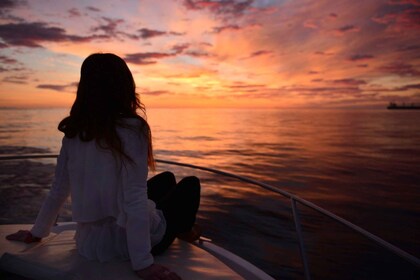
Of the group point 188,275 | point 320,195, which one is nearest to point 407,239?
point 320,195

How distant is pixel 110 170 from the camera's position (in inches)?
57.7

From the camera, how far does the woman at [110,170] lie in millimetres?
1415

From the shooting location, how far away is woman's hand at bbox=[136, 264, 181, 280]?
141 centimetres

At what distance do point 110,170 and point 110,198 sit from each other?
15 centimetres

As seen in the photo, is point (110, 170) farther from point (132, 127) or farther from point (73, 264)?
point (73, 264)

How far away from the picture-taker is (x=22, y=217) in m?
9.91

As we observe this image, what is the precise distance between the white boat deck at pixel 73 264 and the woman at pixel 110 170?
7cm

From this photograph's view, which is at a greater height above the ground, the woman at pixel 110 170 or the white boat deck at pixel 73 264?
the woman at pixel 110 170

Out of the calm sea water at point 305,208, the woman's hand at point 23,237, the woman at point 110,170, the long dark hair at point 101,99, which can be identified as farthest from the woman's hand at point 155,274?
the calm sea water at point 305,208

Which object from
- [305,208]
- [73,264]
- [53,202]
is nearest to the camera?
[73,264]

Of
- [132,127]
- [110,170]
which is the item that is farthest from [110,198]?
[132,127]

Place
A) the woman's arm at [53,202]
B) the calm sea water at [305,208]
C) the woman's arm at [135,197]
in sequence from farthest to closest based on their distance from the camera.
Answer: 1. the calm sea water at [305,208]
2. the woman's arm at [53,202]
3. the woman's arm at [135,197]

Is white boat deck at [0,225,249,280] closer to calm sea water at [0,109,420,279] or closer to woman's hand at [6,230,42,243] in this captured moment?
woman's hand at [6,230,42,243]

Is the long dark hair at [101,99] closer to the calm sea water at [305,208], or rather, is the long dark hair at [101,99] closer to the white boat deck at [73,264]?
the white boat deck at [73,264]
